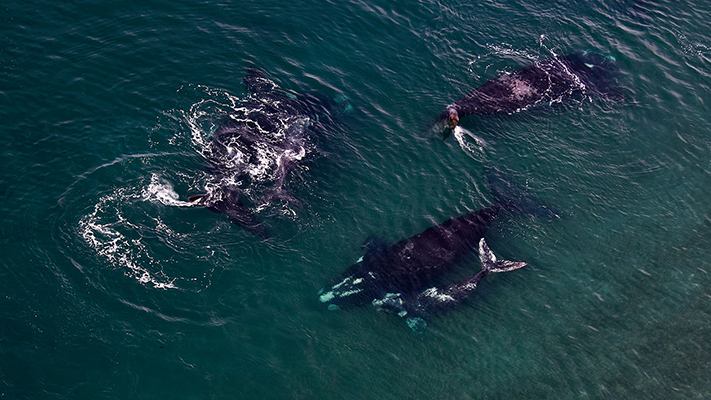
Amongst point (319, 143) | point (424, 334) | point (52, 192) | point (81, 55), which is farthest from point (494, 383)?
point (81, 55)

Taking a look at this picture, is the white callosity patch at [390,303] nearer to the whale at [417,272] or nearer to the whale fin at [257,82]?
the whale at [417,272]

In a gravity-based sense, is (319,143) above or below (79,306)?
above

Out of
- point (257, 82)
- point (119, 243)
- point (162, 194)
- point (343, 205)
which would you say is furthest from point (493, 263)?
point (119, 243)

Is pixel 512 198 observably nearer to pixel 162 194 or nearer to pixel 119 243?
pixel 162 194

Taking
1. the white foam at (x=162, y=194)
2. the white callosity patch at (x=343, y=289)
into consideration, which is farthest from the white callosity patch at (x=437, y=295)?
the white foam at (x=162, y=194)

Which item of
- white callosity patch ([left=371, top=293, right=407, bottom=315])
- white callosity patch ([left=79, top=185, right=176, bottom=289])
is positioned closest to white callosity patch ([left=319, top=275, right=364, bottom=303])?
white callosity patch ([left=371, top=293, right=407, bottom=315])

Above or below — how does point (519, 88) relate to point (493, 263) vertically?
above

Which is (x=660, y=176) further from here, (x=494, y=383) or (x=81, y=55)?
(x=81, y=55)
